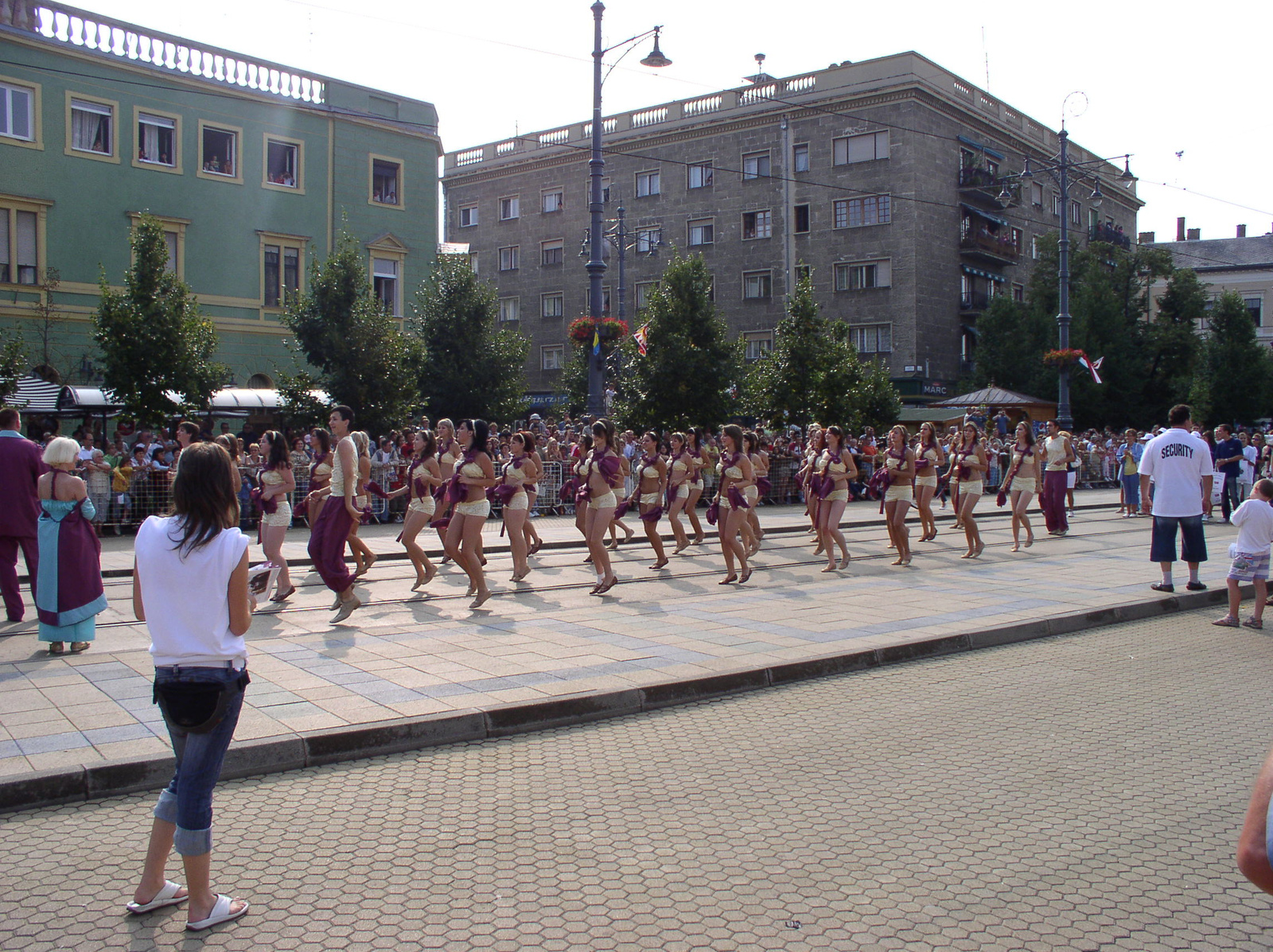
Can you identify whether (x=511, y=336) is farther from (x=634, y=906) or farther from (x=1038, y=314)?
(x=634, y=906)

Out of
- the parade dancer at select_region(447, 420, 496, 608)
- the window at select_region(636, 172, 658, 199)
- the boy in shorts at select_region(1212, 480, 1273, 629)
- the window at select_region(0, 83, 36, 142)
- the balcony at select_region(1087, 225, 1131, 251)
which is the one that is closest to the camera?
the boy in shorts at select_region(1212, 480, 1273, 629)

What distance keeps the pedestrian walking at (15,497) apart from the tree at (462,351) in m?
20.8

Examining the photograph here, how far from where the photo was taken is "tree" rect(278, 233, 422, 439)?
80.1ft

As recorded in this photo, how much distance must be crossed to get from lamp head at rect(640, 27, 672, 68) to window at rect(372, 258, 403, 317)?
49.4 feet

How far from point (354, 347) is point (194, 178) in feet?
28.7

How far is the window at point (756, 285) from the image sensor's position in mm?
44897

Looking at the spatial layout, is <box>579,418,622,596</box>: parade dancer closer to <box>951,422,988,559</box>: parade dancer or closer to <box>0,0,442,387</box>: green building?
<box>951,422,988,559</box>: parade dancer

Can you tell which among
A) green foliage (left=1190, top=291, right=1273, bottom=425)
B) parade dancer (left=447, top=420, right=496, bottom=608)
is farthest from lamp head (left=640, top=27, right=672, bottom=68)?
green foliage (left=1190, top=291, right=1273, bottom=425)

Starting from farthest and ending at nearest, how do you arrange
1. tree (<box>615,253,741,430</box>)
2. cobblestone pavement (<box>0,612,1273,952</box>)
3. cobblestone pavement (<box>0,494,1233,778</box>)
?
tree (<box>615,253,741,430</box>) → cobblestone pavement (<box>0,494,1233,778</box>) → cobblestone pavement (<box>0,612,1273,952</box>)

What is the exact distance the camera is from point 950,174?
42.9 m

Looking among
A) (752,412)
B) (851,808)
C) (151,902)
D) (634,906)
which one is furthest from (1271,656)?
(752,412)

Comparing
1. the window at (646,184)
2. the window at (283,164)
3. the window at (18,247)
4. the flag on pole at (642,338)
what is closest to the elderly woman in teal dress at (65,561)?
the flag on pole at (642,338)

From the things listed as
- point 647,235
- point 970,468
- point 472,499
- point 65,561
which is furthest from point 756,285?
point 65,561

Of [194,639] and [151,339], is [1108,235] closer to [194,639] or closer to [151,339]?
[151,339]
